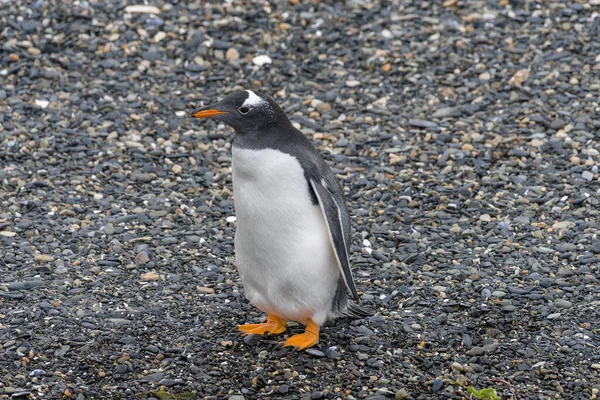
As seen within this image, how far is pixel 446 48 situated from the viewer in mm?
8133

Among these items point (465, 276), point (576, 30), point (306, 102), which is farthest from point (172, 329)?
point (576, 30)

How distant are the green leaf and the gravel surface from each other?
0.38 feet

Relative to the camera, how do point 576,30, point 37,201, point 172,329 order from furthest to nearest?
point 576,30 < point 37,201 < point 172,329

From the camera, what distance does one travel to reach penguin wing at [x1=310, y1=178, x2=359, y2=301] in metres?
4.55

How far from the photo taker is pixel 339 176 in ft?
22.3

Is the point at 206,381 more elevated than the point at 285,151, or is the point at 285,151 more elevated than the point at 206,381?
the point at 285,151

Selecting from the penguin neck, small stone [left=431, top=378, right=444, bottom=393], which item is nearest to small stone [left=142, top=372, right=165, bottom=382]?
the penguin neck

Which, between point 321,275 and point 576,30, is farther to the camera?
point 576,30

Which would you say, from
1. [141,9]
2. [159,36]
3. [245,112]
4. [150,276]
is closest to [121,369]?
[150,276]

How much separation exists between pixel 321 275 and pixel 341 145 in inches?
103

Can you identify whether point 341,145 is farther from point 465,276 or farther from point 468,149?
point 465,276

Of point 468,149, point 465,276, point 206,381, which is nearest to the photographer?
point 206,381

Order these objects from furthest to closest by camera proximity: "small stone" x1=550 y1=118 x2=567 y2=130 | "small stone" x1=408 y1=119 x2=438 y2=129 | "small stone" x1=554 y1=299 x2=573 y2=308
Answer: "small stone" x1=408 y1=119 x2=438 y2=129, "small stone" x1=550 y1=118 x2=567 y2=130, "small stone" x1=554 y1=299 x2=573 y2=308

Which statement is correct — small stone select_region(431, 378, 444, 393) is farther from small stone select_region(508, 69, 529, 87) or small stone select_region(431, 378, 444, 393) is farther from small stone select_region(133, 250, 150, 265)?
small stone select_region(508, 69, 529, 87)
